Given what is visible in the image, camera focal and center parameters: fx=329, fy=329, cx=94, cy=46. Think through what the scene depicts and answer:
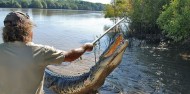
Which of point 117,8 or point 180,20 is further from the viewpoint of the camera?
point 117,8

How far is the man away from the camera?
312 cm

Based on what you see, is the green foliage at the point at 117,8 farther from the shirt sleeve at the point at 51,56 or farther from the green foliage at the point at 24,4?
the green foliage at the point at 24,4

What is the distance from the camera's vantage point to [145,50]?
28297 millimetres

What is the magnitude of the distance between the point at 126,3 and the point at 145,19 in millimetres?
7041

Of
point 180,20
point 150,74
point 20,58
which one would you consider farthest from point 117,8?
point 20,58

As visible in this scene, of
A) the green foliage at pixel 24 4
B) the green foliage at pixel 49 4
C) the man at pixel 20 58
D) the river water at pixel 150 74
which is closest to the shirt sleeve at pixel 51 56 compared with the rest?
the man at pixel 20 58

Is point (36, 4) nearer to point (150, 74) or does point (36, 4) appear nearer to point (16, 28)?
point (150, 74)

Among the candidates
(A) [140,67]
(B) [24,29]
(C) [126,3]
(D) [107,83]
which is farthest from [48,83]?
(C) [126,3]

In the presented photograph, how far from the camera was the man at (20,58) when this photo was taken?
3123 mm

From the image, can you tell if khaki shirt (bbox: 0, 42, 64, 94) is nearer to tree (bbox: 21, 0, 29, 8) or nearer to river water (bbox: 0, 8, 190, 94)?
river water (bbox: 0, 8, 190, 94)

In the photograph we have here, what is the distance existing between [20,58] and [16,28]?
0.99 feet

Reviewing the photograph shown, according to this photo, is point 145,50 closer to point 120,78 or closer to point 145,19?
point 145,19

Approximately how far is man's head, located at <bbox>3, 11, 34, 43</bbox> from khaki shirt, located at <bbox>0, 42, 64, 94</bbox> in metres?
0.06

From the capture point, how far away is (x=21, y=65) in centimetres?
310
